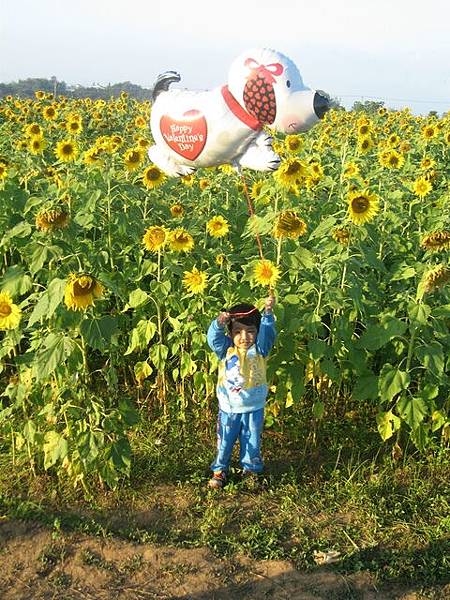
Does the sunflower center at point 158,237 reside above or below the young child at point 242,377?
above

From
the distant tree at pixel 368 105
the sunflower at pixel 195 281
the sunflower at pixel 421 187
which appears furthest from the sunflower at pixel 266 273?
the distant tree at pixel 368 105

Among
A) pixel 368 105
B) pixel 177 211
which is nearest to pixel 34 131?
pixel 177 211

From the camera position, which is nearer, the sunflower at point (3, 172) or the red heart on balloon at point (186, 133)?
the red heart on balloon at point (186, 133)

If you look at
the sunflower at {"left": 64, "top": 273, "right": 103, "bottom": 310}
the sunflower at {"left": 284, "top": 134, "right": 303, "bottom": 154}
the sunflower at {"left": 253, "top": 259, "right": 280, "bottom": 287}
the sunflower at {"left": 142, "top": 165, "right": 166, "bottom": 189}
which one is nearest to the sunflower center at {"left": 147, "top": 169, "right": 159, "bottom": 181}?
the sunflower at {"left": 142, "top": 165, "right": 166, "bottom": 189}

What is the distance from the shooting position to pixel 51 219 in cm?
297

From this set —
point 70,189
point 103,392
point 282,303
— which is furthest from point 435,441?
point 70,189

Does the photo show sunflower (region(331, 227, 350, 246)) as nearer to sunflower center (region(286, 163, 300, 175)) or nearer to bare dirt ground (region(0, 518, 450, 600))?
sunflower center (region(286, 163, 300, 175))

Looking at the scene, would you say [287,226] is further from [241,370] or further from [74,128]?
[74,128]

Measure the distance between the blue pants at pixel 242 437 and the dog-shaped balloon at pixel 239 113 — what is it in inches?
51.7

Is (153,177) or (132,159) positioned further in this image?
(132,159)

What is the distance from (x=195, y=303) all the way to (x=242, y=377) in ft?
2.07

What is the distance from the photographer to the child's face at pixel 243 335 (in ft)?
10.8

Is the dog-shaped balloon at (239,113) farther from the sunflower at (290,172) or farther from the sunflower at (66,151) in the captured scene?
the sunflower at (66,151)

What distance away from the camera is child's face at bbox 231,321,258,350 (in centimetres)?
329
